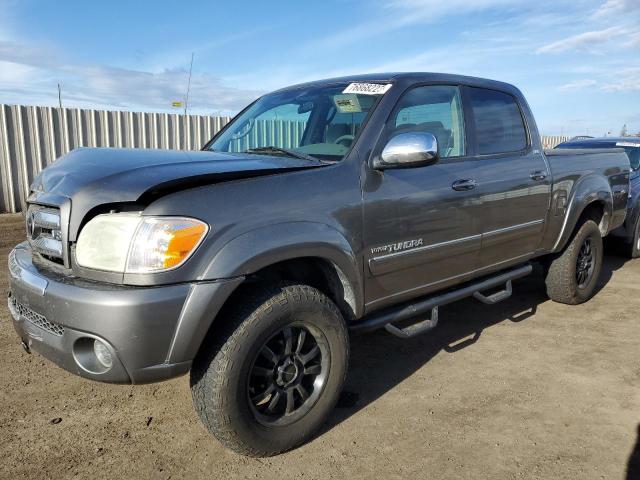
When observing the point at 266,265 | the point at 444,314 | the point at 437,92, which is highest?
the point at 437,92

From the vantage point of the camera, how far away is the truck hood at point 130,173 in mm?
2074

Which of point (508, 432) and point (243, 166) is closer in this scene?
point (243, 166)

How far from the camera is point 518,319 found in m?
4.51

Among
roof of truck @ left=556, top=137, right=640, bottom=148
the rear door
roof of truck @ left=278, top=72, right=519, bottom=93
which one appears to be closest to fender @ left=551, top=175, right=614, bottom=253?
the rear door

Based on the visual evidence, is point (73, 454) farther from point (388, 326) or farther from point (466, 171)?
point (466, 171)

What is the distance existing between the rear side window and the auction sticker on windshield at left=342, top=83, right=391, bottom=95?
36.1 inches

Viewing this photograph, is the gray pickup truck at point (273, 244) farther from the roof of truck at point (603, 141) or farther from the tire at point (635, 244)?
the roof of truck at point (603, 141)

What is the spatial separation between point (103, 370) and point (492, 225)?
265 centimetres

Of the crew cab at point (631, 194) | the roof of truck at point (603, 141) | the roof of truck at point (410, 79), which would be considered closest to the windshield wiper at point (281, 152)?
the roof of truck at point (410, 79)

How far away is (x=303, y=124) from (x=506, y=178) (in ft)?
4.98

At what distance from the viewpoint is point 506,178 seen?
3.65m

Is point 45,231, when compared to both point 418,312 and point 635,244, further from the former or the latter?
point 635,244

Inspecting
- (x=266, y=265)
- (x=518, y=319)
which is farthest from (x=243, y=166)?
(x=518, y=319)

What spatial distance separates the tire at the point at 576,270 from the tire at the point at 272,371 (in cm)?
295
